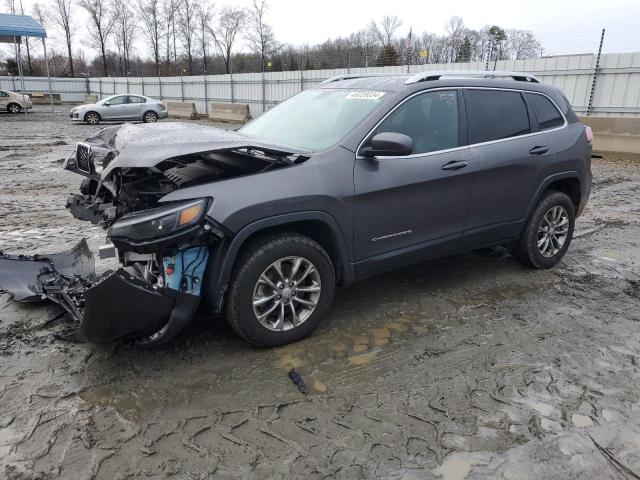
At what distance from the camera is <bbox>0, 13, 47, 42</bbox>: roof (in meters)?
27.8

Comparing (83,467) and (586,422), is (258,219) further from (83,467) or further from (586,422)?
(586,422)

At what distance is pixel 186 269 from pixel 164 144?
841mm

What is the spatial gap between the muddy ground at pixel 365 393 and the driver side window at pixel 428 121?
138 centimetres

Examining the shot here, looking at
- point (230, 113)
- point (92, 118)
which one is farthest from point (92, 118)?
point (230, 113)

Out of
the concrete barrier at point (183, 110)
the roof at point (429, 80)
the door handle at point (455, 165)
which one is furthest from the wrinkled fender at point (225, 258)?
the concrete barrier at point (183, 110)

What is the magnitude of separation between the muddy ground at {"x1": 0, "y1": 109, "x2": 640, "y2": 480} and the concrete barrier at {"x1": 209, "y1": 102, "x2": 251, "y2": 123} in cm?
2080

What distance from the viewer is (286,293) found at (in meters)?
3.50

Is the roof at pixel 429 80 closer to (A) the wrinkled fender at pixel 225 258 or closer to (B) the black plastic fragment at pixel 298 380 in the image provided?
(A) the wrinkled fender at pixel 225 258

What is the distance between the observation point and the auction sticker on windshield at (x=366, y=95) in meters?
4.04

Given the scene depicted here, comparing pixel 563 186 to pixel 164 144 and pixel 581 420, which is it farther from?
pixel 164 144

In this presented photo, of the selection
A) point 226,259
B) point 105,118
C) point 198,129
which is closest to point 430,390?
point 226,259

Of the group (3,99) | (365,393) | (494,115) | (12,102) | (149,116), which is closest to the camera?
(365,393)

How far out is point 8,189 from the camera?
29.0ft

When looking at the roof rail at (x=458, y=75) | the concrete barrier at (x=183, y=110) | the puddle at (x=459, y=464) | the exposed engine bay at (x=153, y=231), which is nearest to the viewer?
the puddle at (x=459, y=464)
